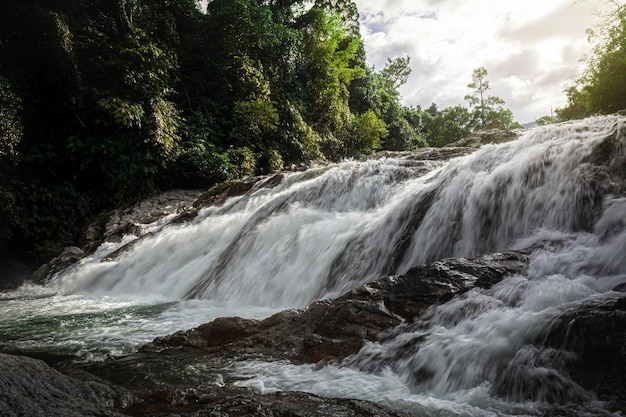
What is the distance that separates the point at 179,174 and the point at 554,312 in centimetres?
1250

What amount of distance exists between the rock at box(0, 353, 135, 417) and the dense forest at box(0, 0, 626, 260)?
9.51m

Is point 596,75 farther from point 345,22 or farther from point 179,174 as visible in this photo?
point 179,174

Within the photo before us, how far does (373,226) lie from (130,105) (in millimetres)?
9489

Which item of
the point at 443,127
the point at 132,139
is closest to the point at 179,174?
the point at 132,139

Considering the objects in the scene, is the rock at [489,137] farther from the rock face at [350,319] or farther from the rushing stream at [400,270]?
the rock face at [350,319]

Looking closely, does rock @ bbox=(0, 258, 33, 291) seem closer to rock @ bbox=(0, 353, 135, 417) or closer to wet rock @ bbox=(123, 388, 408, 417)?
rock @ bbox=(0, 353, 135, 417)

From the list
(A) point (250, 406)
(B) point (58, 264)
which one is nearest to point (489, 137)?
(A) point (250, 406)

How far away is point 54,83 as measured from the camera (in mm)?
11227

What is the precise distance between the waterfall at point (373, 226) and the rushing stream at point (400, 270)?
22 millimetres

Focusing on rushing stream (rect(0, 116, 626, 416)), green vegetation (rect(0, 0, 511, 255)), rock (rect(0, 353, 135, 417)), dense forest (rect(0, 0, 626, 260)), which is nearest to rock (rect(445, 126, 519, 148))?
rushing stream (rect(0, 116, 626, 416))

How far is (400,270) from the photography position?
4449mm

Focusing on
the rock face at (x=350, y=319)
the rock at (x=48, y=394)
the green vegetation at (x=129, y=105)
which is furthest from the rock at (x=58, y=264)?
the rock at (x=48, y=394)

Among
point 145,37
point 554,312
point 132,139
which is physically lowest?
point 554,312

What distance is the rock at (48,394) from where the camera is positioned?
4.82 ft
